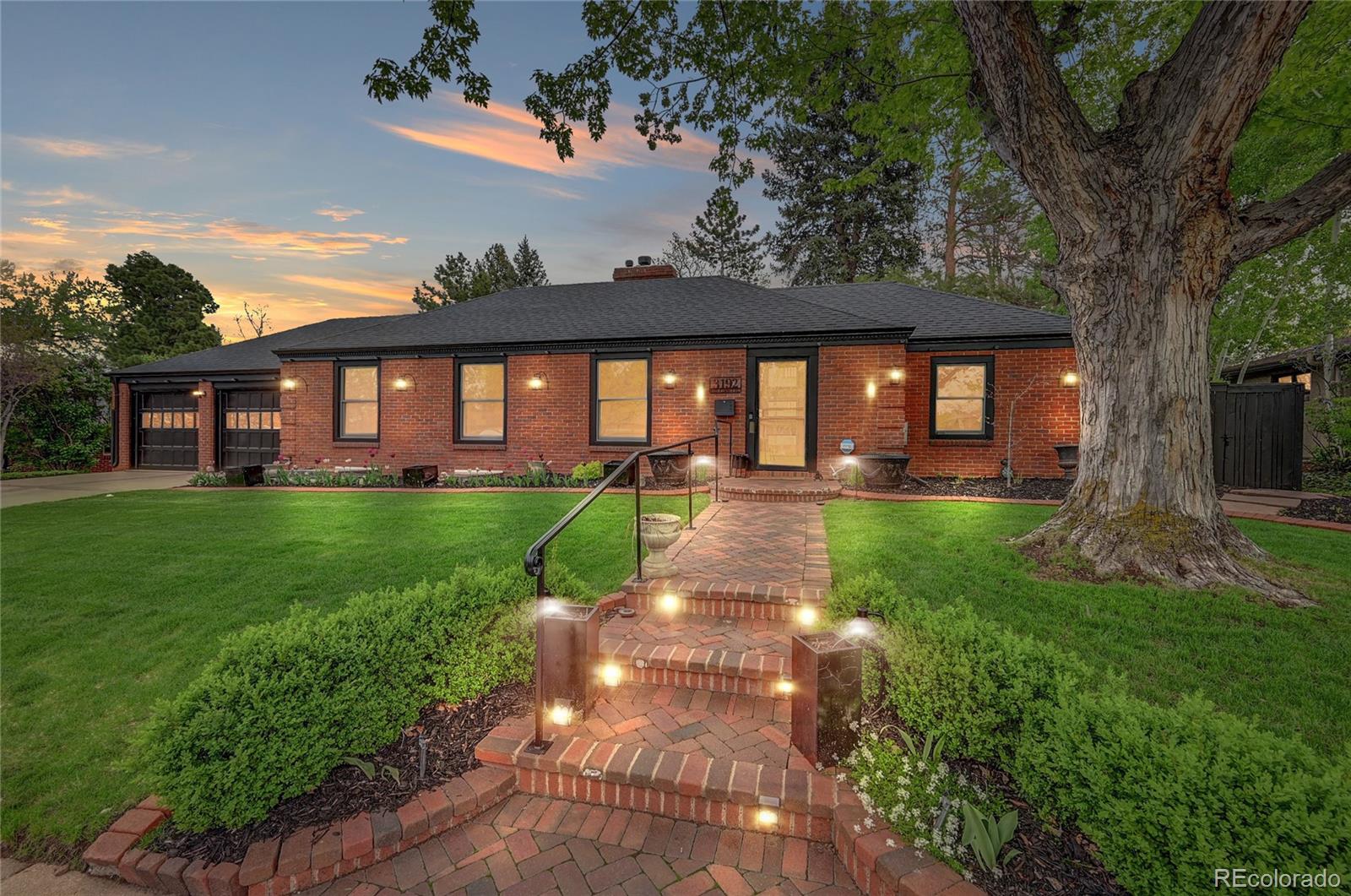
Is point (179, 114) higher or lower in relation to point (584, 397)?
higher

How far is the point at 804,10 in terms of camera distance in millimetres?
6805

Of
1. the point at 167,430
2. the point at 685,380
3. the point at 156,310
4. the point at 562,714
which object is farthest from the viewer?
the point at 156,310

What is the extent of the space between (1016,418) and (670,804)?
11.3 m

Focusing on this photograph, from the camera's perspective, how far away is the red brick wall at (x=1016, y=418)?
10594mm

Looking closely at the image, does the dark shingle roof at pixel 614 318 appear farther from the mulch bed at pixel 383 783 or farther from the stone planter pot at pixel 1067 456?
the mulch bed at pixel 383 783

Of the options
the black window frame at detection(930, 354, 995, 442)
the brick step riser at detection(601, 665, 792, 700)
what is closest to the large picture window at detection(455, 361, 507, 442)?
the black window frame at detection(930, 354, 995, 442)

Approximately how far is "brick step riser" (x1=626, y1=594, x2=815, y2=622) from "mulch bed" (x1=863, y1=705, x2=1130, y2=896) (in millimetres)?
1824

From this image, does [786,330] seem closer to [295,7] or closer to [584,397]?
[584,397]

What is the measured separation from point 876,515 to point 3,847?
7422 mm

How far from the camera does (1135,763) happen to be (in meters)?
1.73

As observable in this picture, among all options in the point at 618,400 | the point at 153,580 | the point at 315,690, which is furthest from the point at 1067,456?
the point at 153,580

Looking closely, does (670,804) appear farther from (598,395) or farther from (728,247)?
(728,247)

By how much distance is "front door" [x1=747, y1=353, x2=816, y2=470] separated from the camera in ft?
35.7

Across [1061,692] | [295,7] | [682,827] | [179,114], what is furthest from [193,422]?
[1061,692]
